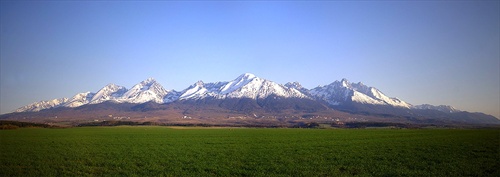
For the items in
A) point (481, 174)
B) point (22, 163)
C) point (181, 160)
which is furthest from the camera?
point (181, 160)

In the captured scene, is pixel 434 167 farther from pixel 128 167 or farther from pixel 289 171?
pixel 128 167

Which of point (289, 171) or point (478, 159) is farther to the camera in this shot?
point (478, 159)

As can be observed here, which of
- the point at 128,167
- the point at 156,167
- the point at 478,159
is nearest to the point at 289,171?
the point at 156,167

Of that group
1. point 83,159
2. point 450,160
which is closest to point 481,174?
point 450,160

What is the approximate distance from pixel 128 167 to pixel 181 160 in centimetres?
550

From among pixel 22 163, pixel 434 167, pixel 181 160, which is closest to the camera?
pixel 434 167

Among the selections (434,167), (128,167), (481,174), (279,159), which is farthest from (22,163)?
(481,174)

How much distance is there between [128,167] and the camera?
27062 mm

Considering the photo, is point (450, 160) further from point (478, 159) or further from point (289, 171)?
point (289, 171)

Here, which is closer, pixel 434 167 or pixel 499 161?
pixel 434 167

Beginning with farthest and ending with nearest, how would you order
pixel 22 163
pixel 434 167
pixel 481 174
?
pixel 22 163 → pixel 434 167 → pixel 481 174

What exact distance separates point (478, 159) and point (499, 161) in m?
1.66

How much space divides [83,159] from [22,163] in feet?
16.7

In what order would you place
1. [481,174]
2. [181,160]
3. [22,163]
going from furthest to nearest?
[181,160] < [22,163] < [481,174]
